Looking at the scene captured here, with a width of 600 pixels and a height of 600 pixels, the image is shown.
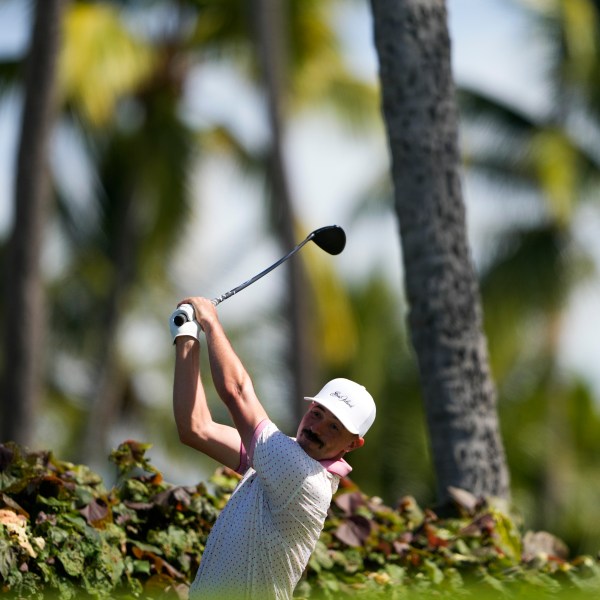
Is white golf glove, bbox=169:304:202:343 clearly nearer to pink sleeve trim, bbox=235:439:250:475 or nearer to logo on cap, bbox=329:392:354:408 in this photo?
pink sleeve trim, bbox=235:439:250:475

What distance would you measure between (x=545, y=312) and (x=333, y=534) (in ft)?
68.4

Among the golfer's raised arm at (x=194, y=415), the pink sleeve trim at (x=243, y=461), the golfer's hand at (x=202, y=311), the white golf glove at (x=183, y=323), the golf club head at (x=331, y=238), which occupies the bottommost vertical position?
the pink sleeve trim at (x=243, y=461)

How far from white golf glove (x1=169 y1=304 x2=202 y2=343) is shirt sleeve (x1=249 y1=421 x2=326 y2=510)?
1.81 ft

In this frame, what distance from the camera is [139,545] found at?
20.8ft

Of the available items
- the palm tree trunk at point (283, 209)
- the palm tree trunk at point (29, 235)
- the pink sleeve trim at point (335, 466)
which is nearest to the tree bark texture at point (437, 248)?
the pink sleeve trim at point (335, 466)

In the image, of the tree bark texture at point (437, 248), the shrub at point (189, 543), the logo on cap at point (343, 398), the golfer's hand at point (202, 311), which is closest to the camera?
the logo on cap at point (343, 398)

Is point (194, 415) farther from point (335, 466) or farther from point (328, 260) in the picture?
point (328, 260)

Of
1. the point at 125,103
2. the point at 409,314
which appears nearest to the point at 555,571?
the point at 409,314

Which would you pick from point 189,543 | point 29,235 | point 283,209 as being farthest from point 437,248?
point 283,209

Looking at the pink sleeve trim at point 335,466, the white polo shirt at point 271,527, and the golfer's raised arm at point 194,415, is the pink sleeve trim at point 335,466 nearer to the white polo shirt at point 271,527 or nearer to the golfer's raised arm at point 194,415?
the white polo shirt at point 271,527

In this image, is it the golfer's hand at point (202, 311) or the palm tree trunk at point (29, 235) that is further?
the palm tree trunk at point (29, 235)

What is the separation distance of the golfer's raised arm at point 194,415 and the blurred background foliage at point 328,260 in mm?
18484

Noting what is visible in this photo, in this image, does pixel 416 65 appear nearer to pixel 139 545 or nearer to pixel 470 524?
pixel 470 524

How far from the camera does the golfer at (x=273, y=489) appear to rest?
5180 millimetres
